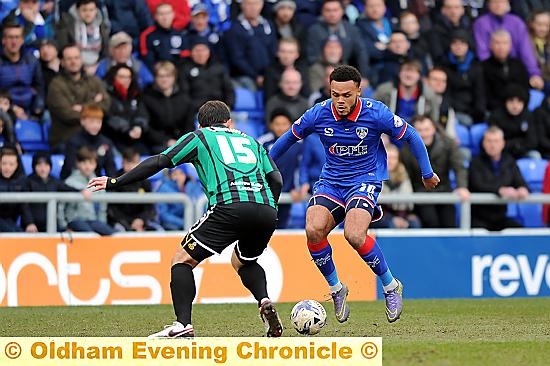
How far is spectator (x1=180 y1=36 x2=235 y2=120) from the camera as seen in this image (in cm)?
1742

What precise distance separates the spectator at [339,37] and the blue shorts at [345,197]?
7009 millimetres

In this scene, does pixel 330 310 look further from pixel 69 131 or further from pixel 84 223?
pixel 69 131

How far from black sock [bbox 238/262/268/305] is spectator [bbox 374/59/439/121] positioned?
309 inches

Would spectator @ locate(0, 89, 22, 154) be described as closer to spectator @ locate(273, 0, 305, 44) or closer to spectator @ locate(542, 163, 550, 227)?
spectator @ locate(273, 0, 305, 44)

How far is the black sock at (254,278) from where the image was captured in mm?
10188

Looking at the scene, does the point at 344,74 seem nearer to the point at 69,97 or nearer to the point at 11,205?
→ the point at 11,205

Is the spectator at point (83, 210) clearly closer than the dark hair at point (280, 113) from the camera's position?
Yes

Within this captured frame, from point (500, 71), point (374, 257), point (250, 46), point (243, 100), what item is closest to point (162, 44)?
point (250, 46)

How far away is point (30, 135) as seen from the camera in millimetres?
16750

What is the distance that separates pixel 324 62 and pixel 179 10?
7.17ft

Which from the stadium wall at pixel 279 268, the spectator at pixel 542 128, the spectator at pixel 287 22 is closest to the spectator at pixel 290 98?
the spectator at pixel 287 22

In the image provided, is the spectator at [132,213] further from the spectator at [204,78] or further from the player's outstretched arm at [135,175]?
the player's outstretched arm at [135,175]

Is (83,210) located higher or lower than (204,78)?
lower

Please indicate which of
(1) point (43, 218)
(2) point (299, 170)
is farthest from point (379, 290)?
(1) point (43, 218)
